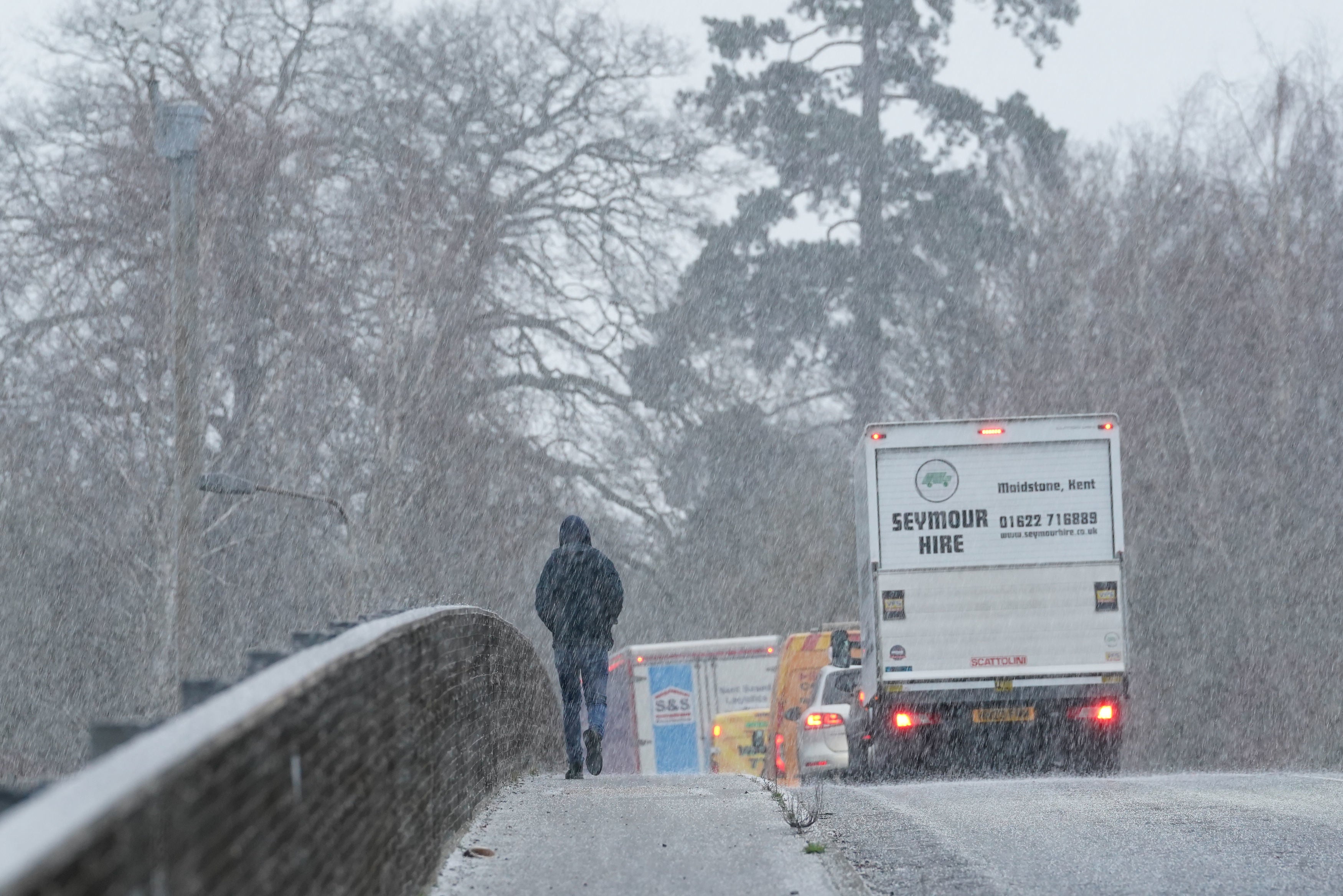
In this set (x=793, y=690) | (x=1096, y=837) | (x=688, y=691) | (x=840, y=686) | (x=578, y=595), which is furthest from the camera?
(x=688, y=691)

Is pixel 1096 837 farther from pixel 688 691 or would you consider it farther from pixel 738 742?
pixel 688 691

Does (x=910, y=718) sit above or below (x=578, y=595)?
below

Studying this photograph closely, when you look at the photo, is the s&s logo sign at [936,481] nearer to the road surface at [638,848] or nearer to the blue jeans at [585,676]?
the blue jeans at [585,676]

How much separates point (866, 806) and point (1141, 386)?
25666mm

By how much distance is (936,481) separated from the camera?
1598 cm

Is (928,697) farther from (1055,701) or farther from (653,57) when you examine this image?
(653,57)

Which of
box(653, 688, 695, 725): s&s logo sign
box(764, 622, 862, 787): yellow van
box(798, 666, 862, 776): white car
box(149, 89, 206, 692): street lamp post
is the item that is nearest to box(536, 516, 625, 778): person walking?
box(149, 89, 206, 692): street lamp post

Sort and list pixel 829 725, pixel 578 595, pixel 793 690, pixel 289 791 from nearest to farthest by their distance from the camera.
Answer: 1. pixel 289 791
2. pixel 578 595
3. pixel 829 725
4. pixel 793 690

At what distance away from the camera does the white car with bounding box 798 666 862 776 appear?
1827 cm

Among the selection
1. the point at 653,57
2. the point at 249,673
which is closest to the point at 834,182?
the point at 653,57

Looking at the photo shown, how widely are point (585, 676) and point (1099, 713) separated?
5434 mm

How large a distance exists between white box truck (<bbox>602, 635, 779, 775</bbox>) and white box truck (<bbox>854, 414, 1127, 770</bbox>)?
1752 cm

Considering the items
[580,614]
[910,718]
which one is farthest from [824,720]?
[580,614]

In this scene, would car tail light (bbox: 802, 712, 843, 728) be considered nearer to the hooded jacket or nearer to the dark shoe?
the dark shoe
